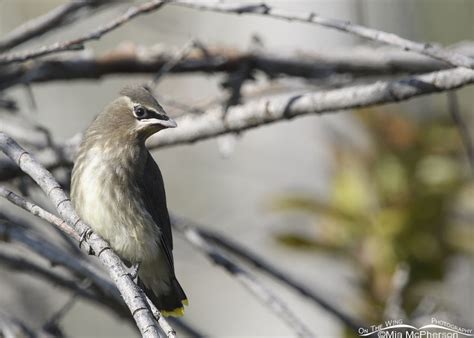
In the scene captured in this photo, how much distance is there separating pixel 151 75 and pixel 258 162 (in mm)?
2850

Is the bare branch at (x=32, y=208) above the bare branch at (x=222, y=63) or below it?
below

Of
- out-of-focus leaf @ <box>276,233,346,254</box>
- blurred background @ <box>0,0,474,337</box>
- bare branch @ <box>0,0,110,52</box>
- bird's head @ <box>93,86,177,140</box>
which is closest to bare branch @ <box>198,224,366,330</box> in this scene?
blurred background @ <box>0,0,474,337</box>

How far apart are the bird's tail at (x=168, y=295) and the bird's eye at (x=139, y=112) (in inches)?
33.7

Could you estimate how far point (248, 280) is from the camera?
4535 millimetres

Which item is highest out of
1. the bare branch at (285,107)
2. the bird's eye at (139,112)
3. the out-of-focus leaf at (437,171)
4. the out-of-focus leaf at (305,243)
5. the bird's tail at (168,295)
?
the out-of-focus leaf at (437,171)

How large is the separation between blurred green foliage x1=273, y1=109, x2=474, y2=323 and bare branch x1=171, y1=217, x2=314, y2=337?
1.27 m

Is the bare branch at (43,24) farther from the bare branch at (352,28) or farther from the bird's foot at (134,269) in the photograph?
Answer: the bird's foot at (134,269)

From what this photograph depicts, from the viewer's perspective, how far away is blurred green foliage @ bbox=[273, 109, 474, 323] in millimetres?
5828

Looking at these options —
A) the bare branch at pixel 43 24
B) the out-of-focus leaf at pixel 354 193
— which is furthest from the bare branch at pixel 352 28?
the out-of-focus leaf at pixel 354 193

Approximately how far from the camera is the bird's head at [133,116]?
449 centimetres

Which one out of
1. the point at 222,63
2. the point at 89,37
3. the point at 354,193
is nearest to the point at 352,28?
the point at 89,37

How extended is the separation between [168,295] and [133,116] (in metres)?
0.94

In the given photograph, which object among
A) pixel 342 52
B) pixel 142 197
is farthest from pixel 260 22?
pixel 142 197

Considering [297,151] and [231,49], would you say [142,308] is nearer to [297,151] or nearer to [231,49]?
[231,49]
